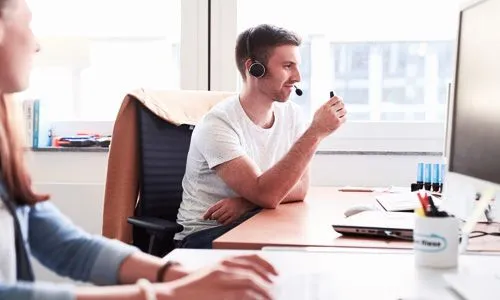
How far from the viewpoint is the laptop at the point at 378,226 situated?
1.46m

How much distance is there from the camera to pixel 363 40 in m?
3.10

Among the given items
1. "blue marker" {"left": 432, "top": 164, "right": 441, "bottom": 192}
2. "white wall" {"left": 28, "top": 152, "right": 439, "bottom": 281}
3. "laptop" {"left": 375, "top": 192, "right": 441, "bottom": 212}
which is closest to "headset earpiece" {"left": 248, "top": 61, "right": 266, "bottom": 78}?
"laptop" {"left": 375, "top": 192, "right": 441, "bottom": 212}

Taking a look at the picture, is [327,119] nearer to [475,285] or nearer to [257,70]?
[257,70]

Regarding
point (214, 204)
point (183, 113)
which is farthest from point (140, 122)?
point (214, 204)

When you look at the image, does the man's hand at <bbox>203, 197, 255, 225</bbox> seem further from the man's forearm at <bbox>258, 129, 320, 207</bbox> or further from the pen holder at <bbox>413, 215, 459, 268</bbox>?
the pen holder at <bbox>413, 215, 459, 268</bbox>

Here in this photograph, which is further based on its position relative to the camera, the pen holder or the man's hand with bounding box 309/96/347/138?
the man's hand with bounding box 309/96/347/138

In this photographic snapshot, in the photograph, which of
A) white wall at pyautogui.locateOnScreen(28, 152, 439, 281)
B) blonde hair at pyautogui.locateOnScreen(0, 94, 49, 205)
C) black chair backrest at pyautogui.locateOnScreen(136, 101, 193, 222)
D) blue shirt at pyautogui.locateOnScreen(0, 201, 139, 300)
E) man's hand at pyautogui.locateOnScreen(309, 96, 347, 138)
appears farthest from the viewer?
white wall at pyautogui.locateOnScreen(28, 152, 439, 281)

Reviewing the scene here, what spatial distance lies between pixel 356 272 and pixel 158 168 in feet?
3.94

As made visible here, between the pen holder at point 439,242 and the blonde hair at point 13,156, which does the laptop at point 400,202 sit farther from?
the blonde hair at point 13,156

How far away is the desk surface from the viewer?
3.34 ft

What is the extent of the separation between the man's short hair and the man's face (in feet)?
0.06

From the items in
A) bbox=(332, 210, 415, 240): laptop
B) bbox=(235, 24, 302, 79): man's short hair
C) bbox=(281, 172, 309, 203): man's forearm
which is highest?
bbox=(235, 24, 302, 79): man's short hair

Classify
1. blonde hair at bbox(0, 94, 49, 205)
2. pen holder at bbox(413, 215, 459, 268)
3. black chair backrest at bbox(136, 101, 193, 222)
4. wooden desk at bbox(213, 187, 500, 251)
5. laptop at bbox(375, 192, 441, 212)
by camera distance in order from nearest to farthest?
blonde hair at bbox(0, 94, 49, 205)
pen holder at bbox(413, 215, 459, 268)
wooden desk at bbox(213, 187, 500, 251)
laptop at bbox(375, 192, 441, 212)
black chair backrest at bbox(136, 101, 193, 222)

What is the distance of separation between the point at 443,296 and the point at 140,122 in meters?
1.39
